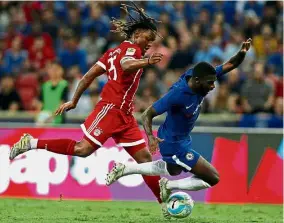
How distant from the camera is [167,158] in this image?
1076cm

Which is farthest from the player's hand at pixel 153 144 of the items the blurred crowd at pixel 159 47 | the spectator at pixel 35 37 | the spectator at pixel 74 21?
the spectator at pixel 74 21

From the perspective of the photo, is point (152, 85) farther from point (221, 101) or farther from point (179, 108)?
point (179, 108)

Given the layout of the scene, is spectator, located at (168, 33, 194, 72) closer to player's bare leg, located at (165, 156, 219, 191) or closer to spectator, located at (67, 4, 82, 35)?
spectator, located at (67, 4, 82, 35)

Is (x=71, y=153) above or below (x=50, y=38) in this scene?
below

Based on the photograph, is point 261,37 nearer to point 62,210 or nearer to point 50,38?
point 50,38

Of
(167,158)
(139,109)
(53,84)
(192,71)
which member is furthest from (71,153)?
(139,109)

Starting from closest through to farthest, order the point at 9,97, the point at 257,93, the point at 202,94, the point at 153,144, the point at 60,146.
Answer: the point at 153,144, the point at 202,94, the point at 60,146, the point at 257,93, the point at 9,97

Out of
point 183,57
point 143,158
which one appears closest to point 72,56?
point 183,57

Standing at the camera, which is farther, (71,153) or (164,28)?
(164,28)

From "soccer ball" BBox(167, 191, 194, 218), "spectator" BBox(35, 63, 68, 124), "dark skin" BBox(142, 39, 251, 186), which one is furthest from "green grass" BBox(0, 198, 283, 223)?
"spectator" BBox(35, 63, 68, 124)

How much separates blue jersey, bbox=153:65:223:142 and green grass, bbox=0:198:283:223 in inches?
43.8

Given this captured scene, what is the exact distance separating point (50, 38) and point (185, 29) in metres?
3.08

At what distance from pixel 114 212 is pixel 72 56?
8241 millimetres

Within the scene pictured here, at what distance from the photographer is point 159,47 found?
19.6 metres
